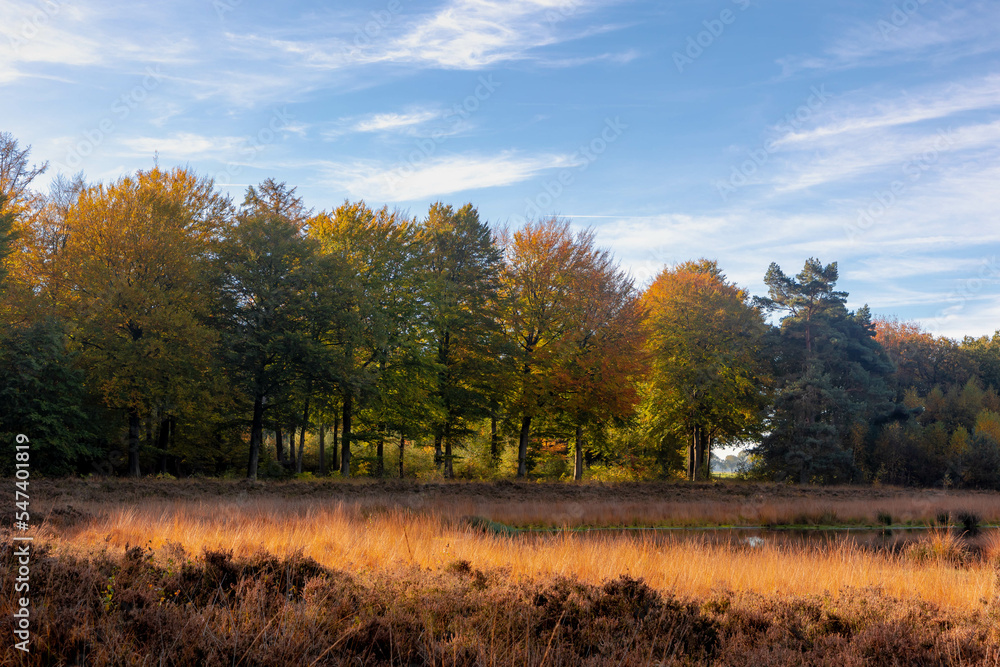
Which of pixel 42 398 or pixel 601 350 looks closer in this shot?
pixel 42 398

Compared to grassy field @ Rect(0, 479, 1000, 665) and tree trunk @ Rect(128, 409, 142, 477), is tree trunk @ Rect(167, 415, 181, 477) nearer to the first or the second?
tree trunk @ Rect(128, 409, 142, 477)

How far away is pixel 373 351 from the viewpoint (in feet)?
101

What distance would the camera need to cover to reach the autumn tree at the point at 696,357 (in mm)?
35344

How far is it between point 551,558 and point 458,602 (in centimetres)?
302

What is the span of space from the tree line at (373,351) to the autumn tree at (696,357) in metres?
0.14

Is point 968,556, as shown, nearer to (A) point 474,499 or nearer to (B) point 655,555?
(B) point 655,555

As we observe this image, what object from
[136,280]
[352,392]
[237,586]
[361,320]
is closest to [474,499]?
[352,392]

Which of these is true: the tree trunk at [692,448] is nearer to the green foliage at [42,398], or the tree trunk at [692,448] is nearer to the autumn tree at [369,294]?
the autumn tree at [369,294]

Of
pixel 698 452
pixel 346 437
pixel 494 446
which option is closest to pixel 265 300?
pixel 346 437

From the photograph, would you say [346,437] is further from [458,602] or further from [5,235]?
[458,602]

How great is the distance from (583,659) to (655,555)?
547 centimetres

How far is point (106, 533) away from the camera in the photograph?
9.59 metres

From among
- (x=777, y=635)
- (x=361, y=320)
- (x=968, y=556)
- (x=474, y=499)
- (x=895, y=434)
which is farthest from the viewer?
(x=895, y=434)

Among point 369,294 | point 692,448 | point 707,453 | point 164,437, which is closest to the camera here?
point 369,294
